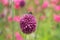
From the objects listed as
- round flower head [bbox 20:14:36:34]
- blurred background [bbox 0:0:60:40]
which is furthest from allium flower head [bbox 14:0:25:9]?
round flower head [bbox 20:14:36:34]

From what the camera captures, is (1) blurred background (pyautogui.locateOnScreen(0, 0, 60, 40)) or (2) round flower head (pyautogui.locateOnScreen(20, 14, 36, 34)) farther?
(1) blurred background (pyautogui.locateOnScreen(0, 0, 60, 40))

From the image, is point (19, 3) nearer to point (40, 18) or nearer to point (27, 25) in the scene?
point (40, 18)

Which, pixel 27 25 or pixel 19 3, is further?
pixel 19 3

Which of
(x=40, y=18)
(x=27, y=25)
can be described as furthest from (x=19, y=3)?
(x=27, y=25)

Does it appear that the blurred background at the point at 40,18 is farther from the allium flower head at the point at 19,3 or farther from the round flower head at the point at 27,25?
the round flower head at the point at 27,25

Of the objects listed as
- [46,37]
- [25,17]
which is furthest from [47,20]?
[25,17]

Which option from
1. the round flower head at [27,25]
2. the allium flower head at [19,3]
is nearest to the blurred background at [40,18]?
the allium flower head at [19,3]

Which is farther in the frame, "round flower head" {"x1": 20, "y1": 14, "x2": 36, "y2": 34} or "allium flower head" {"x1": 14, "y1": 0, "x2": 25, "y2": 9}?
"allium flower head" {"x1": 14, "y1": 0, "x2": 25, "y2": 9}

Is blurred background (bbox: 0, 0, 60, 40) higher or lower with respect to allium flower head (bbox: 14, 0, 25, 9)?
lower

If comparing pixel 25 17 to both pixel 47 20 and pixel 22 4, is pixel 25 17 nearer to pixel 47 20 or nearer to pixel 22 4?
pixel 22 4

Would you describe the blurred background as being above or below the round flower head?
below

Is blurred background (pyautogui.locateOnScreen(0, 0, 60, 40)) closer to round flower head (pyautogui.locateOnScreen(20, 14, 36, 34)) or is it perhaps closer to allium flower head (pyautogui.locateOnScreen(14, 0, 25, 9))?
allium flower head (pyautogui.locateOnScreen(14, 0, 25, 9))

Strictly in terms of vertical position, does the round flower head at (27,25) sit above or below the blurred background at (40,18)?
above
